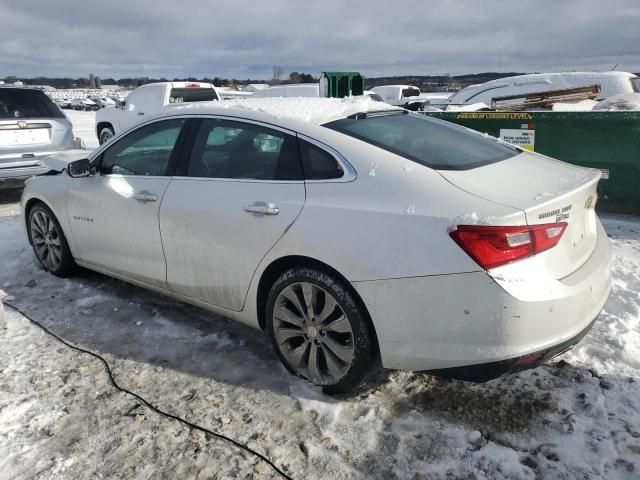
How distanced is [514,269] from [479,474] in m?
0.93

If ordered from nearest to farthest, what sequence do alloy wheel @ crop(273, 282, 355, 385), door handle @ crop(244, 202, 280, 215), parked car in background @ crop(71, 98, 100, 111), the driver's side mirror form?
alloy wheel @ crop(273, 282, 355, 385)
door handle @ crop(244, 202, 280, 215)
the driver's side mirror
parked car in background @ crop(71, 98, 100, 111)

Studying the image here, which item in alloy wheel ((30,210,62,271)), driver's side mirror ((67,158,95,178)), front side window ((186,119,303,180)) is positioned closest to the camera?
front side window ((186,119,303,180))

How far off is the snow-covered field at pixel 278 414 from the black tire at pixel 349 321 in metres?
0.15

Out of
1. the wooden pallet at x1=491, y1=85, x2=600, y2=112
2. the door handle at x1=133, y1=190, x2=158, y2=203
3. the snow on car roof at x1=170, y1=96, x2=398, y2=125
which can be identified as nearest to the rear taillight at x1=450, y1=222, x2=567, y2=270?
the snow on car roof at x1=170, y1=96, x2=398, y2=125

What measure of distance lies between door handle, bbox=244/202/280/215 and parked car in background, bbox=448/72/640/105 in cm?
1359

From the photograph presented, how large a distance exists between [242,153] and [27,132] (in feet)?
18.8

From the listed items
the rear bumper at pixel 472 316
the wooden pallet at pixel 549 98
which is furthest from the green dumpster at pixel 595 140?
the rear bumper at pixel 472 316

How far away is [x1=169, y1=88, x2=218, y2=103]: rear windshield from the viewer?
12.6 m

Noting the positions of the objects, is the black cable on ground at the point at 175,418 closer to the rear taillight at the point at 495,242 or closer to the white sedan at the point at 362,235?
the white sedan at the point at 362,235

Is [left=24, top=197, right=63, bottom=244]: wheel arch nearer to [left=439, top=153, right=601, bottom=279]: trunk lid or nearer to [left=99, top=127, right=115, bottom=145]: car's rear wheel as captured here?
[left=439, top=153, right=601, bottom=279]: trunk lid

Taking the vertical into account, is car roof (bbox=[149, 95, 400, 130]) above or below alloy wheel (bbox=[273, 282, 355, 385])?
above

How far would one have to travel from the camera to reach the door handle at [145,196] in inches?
142

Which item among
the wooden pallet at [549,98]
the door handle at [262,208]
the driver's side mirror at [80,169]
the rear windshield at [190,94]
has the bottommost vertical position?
the door handle at [262,208]

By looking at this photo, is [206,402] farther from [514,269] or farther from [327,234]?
[514,269]
